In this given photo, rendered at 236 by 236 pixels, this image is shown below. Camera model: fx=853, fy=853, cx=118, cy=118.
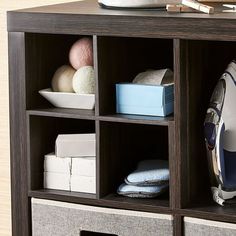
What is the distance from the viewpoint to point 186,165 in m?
1.92

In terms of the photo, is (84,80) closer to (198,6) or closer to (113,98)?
(113,98)

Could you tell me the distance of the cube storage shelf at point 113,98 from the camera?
1855 millimetres

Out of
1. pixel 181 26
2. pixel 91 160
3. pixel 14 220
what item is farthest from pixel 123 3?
pixel 14 220

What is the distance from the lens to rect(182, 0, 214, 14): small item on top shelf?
6.11 feet

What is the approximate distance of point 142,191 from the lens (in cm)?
197

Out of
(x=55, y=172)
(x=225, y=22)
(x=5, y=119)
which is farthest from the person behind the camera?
(x=5, y=119)

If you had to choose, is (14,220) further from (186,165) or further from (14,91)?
(186,165)

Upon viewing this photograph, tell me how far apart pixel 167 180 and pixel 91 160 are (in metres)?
0.19

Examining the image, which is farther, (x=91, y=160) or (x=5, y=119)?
(x=5, y=119)

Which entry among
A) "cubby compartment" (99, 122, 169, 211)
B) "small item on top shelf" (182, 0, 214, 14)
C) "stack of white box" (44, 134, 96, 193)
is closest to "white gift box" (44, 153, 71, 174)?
"stack of white box" (44, 134, 96, 193)

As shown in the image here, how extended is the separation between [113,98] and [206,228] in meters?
0.37

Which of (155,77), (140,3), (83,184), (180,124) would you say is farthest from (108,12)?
(83,184)

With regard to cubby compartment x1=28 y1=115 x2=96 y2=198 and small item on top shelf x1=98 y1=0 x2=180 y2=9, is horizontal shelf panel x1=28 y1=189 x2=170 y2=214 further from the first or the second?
small item on top shelf x1=98 y1=0 x2=180 y2=9

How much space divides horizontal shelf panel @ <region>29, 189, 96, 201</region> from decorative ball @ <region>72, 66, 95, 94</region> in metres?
0.24
